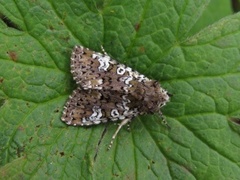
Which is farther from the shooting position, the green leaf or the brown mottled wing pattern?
the brown mottled wing pattern

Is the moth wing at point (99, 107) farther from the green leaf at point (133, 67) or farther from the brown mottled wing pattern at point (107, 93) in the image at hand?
the green leaf at point (133, 67)

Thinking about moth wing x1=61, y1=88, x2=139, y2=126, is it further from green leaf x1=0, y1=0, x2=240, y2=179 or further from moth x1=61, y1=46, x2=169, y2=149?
green leaf x1=0, y1=0, x2=240, y2=179

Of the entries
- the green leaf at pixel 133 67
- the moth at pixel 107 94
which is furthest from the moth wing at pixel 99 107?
the green leaf at pixel 133 67

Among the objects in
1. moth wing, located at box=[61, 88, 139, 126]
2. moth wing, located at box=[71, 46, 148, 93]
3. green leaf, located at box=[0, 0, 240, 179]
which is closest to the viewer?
green leaf, located at box=[0, 0, 240, 179]

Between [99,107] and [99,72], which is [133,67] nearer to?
[99,72]

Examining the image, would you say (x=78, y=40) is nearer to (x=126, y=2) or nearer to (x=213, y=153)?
(x=126, y=2)

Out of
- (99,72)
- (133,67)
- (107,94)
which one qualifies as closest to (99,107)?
(107,94)

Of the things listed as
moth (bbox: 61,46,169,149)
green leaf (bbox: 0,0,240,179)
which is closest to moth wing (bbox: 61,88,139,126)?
moth (bbox: 61,46,169,149)

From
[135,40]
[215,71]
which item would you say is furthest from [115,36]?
[215,71]

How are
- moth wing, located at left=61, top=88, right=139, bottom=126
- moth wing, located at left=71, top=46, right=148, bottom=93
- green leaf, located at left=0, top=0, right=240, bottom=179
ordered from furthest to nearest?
moth wing, located at left=61, top=88, right=139, bottom=126, moth wing, located at left=71, top=46, right=148, bottom=93, green leaf, located at left=0, top=0, right=240, bottom=179
